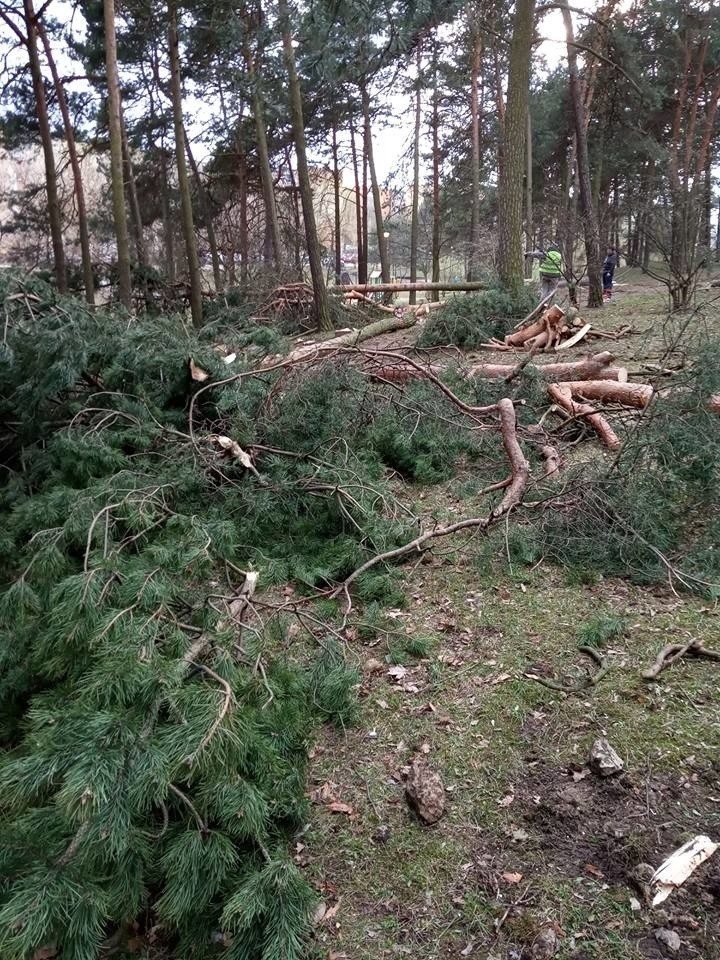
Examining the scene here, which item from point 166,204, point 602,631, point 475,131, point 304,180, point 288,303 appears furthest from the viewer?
point 475,131

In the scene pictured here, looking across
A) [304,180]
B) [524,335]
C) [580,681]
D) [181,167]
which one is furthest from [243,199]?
[580,681]

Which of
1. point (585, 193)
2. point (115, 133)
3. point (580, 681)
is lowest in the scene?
point (580, 681)

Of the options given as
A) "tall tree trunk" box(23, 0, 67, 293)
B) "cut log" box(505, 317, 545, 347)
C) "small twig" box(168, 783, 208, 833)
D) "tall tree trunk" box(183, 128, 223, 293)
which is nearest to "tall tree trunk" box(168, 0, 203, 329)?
"tall tree trunk" box(23, 0, 67, 293)

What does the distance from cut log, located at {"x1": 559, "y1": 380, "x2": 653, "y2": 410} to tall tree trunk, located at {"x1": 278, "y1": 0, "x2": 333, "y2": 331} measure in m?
5.30

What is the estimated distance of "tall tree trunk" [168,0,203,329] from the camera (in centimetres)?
983

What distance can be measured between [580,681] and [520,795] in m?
0.72

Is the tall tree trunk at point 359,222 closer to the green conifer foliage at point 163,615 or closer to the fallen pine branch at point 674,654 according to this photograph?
the green conifer foliage at point 163,615

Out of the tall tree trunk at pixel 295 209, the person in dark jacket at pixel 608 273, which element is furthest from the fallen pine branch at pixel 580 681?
the person in dark jacket at pixel 608 273

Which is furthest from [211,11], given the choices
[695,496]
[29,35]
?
[695,496]

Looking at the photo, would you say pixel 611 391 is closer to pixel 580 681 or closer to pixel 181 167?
pixel 580 681

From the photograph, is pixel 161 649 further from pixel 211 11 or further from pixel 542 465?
pixel 211 11

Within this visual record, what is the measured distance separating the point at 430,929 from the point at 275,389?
13.8ft

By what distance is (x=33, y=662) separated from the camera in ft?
9.73

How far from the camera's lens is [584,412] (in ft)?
18.4
